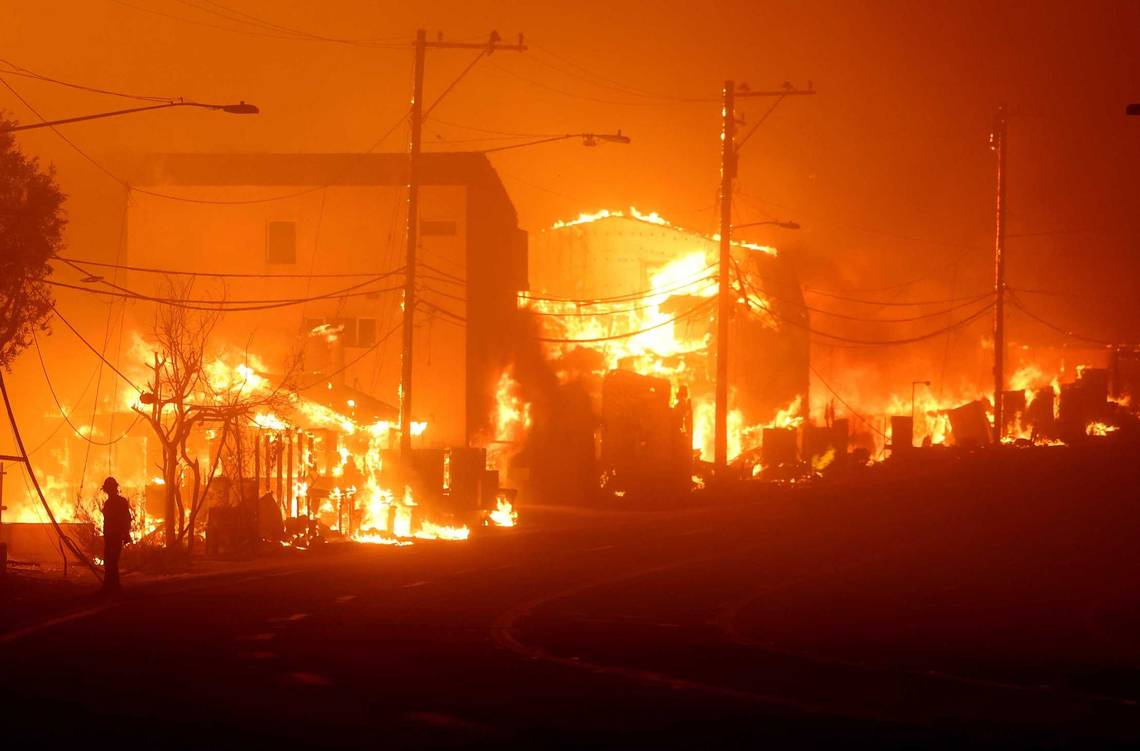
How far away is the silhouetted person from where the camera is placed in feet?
65.6

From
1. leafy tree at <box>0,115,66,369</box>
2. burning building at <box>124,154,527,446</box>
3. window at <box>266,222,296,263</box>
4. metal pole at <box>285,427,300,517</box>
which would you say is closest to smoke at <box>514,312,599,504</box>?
burning building at <box>124,154,527,446</box>

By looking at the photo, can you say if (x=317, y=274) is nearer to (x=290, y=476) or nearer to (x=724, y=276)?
(x=724, y=276)

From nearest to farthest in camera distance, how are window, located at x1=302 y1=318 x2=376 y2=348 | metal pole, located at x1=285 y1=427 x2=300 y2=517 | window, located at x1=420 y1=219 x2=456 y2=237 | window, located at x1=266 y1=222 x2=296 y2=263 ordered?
metal pole, located at x1=285 y1=427 x2=300 y2=517 → window, located at x1=302 y1=318 x2=376 y2=348 → window, located at x1=420 y1=219 x2=456 y2=237 → window, located at x1=266 y1=222 x2=296 y2=263

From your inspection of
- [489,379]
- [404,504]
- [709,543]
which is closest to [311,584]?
[709,543]

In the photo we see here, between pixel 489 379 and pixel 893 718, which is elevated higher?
pixel 489 379

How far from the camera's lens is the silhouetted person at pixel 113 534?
19984 mm

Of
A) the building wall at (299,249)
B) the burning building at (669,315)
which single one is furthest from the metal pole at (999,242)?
the building wall at (299,249)

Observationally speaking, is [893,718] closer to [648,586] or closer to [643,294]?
[648,586]

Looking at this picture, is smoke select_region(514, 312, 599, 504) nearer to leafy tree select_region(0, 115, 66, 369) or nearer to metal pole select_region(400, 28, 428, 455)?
metal pole select_region(400, 28, 428, 455)

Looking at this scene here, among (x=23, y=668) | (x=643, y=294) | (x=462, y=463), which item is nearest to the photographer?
(x=23, y=668)

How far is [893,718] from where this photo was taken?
Answer: 10688 millimetres

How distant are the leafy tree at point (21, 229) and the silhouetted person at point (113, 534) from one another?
26.2ft

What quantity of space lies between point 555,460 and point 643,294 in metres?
22.2

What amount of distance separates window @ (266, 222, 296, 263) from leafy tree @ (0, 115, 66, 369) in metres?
26.7
